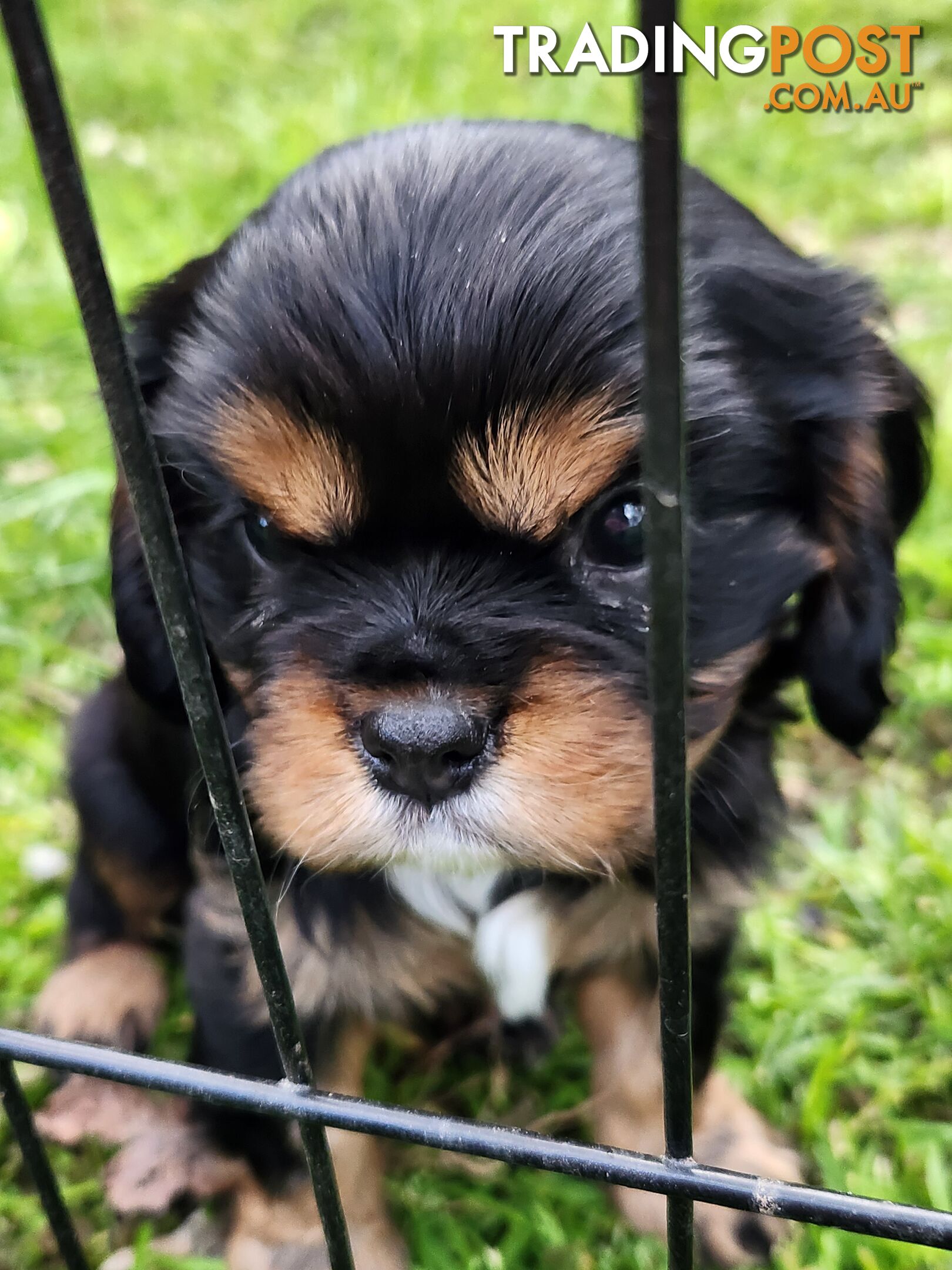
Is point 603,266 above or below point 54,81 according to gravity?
below

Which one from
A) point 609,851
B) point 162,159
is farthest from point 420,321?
point 162,159

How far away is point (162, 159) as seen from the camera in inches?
164

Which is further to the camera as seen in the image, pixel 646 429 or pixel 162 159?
pixel 162 159

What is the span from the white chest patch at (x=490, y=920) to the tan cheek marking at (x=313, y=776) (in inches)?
11.1

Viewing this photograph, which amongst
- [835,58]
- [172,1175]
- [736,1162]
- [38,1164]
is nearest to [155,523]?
[38,1164]

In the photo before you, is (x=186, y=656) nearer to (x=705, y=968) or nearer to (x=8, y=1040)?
(x=8, y=1040)

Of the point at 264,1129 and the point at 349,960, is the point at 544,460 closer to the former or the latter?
the point at 349,960

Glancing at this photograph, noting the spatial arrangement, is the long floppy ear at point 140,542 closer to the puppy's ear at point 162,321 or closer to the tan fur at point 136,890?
the puppy's ear at point 162,321

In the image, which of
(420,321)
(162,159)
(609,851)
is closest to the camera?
(420,321)

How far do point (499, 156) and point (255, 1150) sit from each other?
1.26m

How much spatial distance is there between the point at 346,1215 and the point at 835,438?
117cm

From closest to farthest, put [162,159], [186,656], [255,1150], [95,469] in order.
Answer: [186,656], [255,1150], [95,469], [162,159]

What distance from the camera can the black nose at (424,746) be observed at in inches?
39.6

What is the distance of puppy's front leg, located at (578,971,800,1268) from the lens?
62.9 inches
